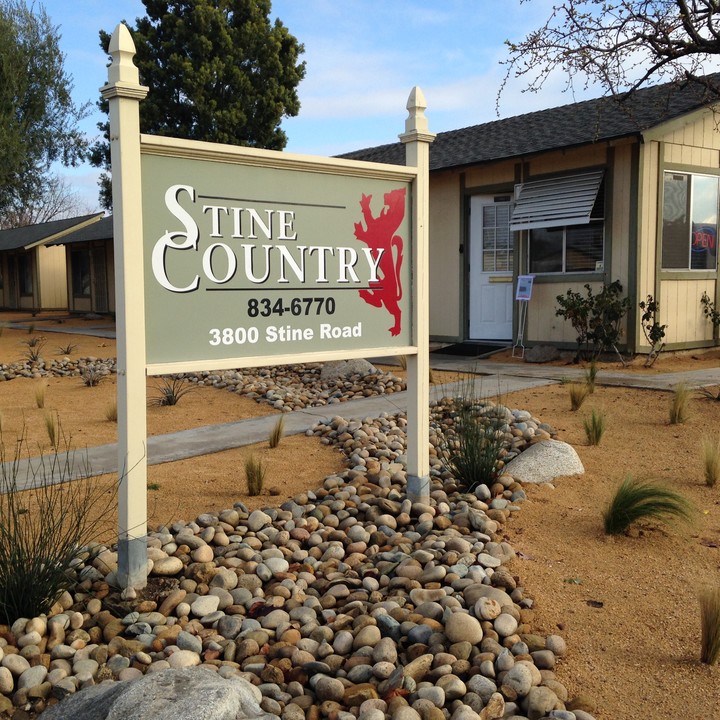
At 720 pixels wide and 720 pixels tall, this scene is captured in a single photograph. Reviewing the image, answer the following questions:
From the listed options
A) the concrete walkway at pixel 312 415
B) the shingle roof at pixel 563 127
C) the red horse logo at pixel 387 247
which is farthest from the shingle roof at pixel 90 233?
the red horse logo at pixel 387 247

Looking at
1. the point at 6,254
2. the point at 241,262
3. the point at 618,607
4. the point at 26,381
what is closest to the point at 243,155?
the point at 241,262

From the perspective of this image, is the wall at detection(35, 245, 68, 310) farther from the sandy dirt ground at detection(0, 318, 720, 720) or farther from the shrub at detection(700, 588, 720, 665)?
the shrub at detection(700, 588, 720, 665)

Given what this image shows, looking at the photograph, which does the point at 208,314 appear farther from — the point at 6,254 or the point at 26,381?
the point at 6,254

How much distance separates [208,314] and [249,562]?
4.21ft

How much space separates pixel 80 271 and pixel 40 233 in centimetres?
363

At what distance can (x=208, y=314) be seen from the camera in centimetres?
396

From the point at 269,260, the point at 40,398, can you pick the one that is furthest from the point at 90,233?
the point at 269,260

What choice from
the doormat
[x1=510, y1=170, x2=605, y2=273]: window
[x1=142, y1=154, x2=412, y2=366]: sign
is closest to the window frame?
[x1=510, y1=170, x2=605, y2=273]: window

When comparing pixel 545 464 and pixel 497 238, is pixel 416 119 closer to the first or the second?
pixel 545 464

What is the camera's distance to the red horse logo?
4660 millimetres

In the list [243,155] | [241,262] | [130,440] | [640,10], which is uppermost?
A: [640,10]

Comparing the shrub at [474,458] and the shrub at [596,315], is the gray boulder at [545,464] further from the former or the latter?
the shrub at [596,315]

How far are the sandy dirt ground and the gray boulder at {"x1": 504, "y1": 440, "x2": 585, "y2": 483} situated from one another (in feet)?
0.28

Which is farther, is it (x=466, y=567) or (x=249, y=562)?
(x=249, y=562)
